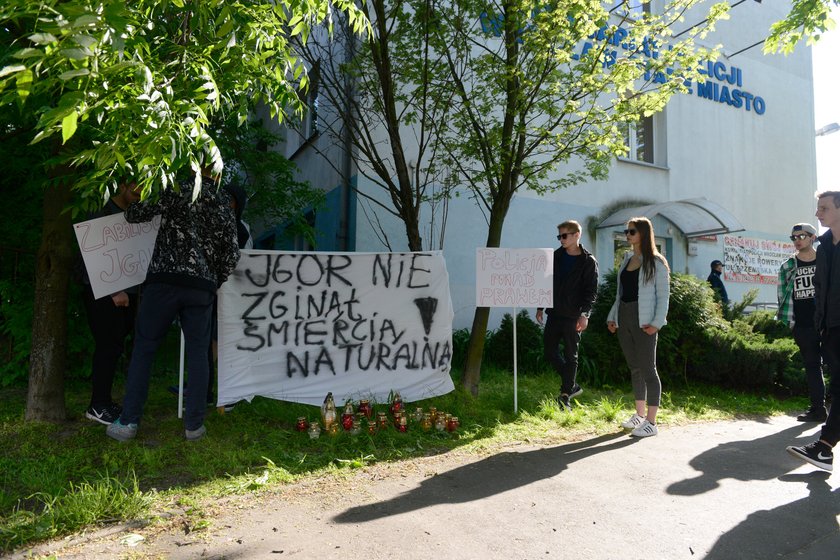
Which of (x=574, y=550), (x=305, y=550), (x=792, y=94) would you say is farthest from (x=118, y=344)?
(x=792, y=94)

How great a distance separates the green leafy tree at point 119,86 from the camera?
193 centimetres

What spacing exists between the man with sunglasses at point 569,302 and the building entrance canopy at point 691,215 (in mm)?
6320

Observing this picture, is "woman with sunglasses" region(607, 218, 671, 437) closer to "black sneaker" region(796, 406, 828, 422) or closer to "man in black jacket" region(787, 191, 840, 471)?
"man in black jacket" region(787, 191, 840, 471)

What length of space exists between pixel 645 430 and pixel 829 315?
1.70 meters

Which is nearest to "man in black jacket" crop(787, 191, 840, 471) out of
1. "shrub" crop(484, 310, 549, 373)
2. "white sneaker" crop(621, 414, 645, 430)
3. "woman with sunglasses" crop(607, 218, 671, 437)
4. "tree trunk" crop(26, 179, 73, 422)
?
"woman with sunglasses" crop(607, 218, 671, 437)

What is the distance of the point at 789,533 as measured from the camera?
3.06m

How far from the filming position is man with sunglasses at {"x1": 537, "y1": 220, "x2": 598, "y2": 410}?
5.69 meters

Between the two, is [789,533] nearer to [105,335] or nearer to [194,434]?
[194,434]

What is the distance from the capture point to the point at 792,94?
52.4ft

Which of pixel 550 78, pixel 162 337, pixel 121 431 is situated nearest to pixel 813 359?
pixel 550 78

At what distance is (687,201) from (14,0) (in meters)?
12.2

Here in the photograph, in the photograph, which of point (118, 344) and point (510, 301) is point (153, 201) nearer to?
point (118, 344)

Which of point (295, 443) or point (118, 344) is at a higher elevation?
point (118, 344)

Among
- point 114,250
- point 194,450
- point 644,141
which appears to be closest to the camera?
point 194,450
